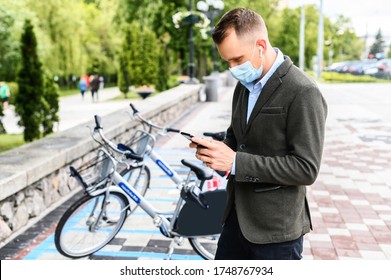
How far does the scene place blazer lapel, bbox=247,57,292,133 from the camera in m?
2.06

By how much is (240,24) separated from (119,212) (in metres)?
3.01

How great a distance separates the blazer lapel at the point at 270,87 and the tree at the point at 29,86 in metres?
11.3

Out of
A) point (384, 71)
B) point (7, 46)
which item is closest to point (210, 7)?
point (7, 46)

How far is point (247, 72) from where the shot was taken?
212 centimetres

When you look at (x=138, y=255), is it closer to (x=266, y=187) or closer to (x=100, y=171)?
(x=100, y=171)

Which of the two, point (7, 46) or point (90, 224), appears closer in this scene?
point (90, 224)

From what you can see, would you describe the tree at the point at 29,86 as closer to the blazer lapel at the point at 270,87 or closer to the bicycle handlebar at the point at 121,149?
the bicycle handlebar at the point at 121,149

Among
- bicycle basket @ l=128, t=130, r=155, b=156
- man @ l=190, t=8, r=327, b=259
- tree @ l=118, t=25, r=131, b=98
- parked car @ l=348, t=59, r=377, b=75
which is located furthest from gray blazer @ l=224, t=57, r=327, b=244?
parked car @ l=348, t=59, r=377, b=75

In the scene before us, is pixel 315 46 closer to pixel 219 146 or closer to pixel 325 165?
pixel 325 165

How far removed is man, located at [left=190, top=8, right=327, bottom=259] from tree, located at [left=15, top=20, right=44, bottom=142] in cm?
1112

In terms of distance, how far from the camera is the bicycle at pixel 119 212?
13.3 ft

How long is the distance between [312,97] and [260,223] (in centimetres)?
60

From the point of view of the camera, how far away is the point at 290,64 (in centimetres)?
210
